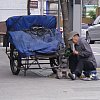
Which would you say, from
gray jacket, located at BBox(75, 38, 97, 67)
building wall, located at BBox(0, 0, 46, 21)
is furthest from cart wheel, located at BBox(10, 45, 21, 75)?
building wall, located at BBox(0, 0, 46, 21)

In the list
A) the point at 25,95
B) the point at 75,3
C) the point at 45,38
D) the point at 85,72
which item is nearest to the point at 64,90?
the point at 25,95

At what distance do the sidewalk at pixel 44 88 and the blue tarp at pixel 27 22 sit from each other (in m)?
1.37

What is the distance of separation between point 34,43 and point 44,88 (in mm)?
2106

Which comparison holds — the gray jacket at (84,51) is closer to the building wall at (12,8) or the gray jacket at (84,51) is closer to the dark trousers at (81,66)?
the dark trousers at (81,66)

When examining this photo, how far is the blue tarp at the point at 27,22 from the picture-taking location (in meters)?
13.2

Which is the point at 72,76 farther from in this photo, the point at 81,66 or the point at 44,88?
the point at 44,88

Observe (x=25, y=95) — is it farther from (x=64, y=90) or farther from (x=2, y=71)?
(x=2, y=71)

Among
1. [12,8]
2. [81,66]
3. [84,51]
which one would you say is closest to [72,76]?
[81,66]

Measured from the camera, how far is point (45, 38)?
12.8 meters

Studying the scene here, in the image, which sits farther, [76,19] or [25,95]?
[76,19]

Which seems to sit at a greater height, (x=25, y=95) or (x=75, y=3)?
(x=75, y=3)

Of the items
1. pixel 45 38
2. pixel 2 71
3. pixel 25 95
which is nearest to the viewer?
pixel 25 95

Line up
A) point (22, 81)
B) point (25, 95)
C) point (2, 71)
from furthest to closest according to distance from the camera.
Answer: point (2, 71)
point (22, 81)
point (25, 95)

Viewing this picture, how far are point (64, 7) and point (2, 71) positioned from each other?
2.68 metres
